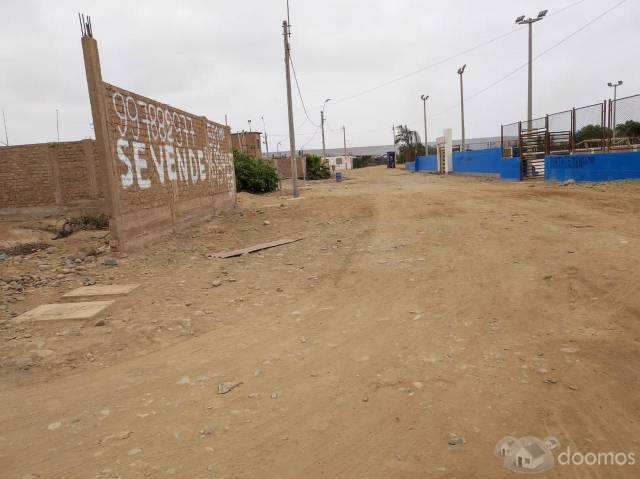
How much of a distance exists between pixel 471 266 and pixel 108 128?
620cm

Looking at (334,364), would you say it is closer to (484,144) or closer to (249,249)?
(249,249)

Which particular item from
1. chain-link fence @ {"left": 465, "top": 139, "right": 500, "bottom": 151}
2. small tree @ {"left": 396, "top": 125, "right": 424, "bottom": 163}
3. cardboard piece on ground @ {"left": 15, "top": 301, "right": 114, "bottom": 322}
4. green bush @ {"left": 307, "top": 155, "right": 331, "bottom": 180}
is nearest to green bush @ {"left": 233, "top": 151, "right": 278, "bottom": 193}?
green bush @ {"left": 307, "top": 155, "right": 331, "bottom": 180}

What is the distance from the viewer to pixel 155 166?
9102mm

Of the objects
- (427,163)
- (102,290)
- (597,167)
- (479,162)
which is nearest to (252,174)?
(479,162)

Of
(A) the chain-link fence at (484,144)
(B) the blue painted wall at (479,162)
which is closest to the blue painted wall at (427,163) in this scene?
(A) the chain-link fence at (484,144)

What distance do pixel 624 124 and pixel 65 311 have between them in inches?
661

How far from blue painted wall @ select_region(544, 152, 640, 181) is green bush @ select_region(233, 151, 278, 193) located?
1319cm

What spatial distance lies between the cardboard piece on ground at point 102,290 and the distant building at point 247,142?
29.2 m

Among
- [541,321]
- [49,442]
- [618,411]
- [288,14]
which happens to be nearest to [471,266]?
[541,321]

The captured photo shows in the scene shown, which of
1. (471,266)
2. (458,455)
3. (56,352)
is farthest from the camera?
(471,266)

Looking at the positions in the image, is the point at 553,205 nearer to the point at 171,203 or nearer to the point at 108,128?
the point at 171,203

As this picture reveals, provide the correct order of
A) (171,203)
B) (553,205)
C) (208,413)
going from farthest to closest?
(553,205) → (171,203) → (208,413)

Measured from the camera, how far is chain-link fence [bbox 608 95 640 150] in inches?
536

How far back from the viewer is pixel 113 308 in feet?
→ 16.6
